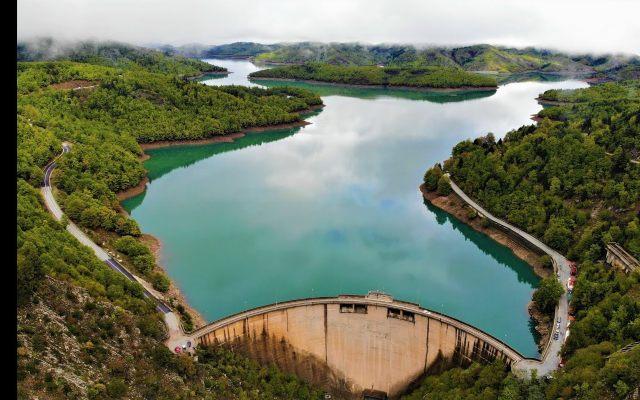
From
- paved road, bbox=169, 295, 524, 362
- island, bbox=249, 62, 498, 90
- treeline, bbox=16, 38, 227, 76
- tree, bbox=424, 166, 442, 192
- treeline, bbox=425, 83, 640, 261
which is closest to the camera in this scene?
paved road, bbox=169, 295, 524, 362

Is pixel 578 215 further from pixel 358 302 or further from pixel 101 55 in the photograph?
pixel 101 55

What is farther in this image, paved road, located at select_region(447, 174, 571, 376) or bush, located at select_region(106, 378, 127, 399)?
paved road, located at select_region(447, 174, 571, 376)

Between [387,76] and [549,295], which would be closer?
[549,295]

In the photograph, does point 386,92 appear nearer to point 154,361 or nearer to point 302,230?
point 302,230

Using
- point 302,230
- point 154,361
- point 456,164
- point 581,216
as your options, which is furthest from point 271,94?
point 154,361

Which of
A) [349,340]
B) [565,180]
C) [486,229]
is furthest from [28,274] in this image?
[565,180]

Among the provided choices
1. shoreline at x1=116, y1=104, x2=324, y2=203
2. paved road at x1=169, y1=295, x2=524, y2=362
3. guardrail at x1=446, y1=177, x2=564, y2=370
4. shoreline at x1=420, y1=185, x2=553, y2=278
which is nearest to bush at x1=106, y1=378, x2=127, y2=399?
paved road at x1=169, y1=295, x2=524, y2=362

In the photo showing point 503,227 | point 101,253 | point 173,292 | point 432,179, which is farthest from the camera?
point 432,179

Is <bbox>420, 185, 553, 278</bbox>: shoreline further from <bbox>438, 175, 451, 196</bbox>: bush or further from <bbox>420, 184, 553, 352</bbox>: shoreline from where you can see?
<bbox>438, 175, 451, 196</bbox>: bush
